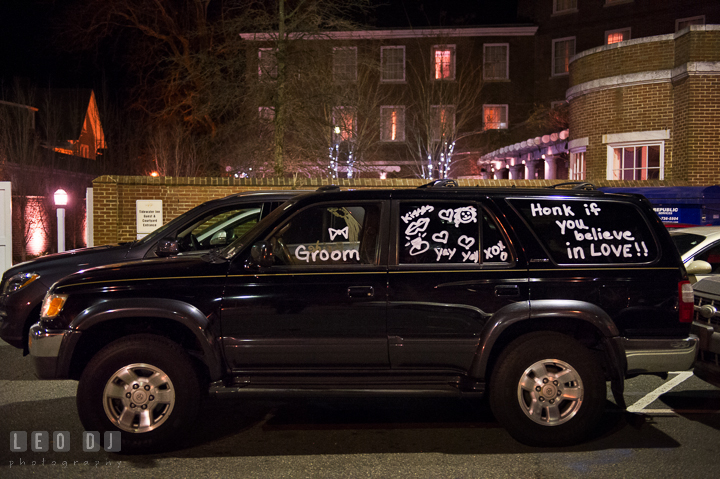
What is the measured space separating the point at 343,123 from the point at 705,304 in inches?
635

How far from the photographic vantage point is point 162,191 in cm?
1355

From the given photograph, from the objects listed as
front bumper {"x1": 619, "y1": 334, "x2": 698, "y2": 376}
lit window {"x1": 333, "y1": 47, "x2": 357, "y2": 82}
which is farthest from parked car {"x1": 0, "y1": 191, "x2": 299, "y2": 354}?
lit window {"x1": 333, "y1": 47, "x2": 357, "y2": 82}

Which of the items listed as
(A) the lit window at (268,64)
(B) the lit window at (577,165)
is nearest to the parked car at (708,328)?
(B) the lit window at (577,165)

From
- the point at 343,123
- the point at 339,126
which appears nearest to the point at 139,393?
the point at 339,126

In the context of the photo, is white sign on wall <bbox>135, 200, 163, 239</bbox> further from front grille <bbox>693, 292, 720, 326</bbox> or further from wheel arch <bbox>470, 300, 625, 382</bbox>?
front grille <bbox>693, 292, 720, 326</bbox>

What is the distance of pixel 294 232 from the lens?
585cm

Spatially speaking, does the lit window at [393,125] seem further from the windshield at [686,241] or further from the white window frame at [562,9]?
the windshield at [686,241]

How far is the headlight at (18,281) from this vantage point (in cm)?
645

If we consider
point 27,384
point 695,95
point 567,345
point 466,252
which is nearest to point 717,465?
point 567,345

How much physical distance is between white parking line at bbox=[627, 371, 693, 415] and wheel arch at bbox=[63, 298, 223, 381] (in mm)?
3680

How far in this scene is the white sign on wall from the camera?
13328 mm

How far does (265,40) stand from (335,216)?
13.1 m

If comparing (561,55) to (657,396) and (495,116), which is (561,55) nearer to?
(495,116)

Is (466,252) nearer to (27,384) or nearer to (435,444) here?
(435,444)
